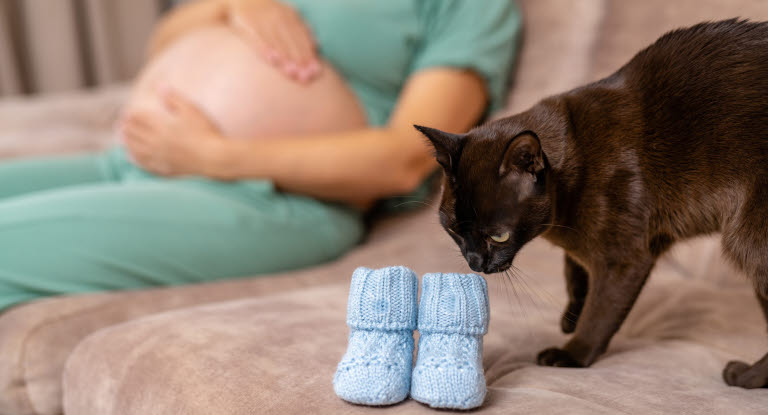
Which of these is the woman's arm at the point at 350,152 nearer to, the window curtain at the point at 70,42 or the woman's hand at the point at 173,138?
the woman's hand at the point at 173,138

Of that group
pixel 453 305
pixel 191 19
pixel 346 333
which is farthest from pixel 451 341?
pixel 191 19

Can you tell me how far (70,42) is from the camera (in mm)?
2979

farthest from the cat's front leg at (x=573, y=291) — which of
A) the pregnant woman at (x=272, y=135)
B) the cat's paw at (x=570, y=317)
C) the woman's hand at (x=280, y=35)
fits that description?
the woman's hand at (x=280, y=35)

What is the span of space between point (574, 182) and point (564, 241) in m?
0.09

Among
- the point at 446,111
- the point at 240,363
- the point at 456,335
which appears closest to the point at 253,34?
the point at 446,111

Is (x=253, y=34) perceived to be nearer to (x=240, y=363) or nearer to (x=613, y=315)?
(x=240, y=363)

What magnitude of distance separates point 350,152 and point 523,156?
2.14 feet

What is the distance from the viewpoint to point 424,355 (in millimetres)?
622

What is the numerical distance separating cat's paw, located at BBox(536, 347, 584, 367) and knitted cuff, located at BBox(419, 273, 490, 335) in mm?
175

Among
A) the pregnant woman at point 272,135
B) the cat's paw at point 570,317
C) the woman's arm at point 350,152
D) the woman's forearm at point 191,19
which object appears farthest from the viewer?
the woman's forearm at point 191,19

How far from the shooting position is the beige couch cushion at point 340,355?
64 cm

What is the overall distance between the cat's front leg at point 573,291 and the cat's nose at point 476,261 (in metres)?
0.21

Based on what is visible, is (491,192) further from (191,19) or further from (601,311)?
(191,19)

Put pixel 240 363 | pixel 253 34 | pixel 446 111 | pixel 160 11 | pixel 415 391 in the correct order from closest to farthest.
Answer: pixel 415 391, pixel 240 363, pixel 446 111, pixel 253 34, pixel 160 11
